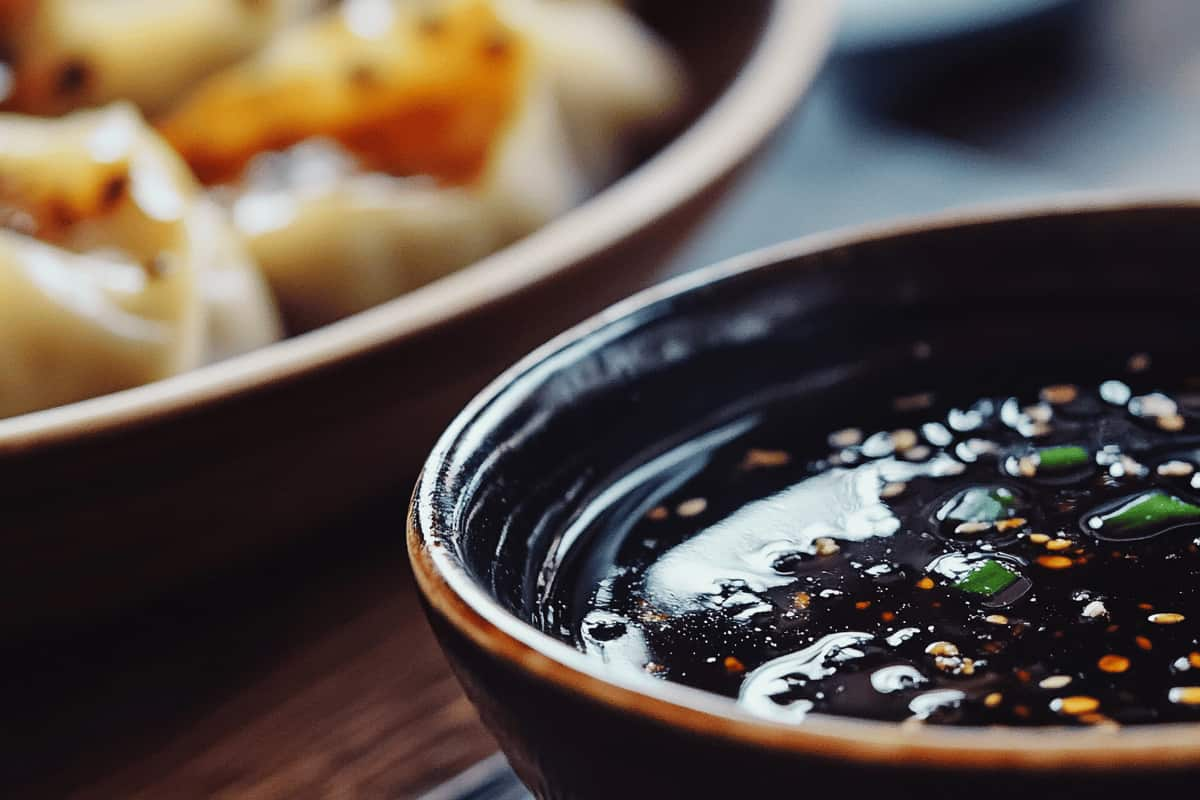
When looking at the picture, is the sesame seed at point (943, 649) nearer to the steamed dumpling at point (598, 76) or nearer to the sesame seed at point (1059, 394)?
the sesame seed at point (1059, 394)

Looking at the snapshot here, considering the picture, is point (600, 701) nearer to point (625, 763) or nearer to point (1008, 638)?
point (625, 763)

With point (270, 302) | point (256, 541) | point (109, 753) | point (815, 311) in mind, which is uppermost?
point (815, 311)

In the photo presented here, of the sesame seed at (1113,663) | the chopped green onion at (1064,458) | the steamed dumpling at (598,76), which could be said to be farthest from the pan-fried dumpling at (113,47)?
the sesame seed at (1113,663)

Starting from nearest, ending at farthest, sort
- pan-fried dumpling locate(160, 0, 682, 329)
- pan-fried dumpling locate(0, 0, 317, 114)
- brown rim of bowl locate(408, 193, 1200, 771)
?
brown rim of bowl locate(408, 193, 1200, 771)
pan-fried dumpling locate(160, 0, 682, 329)
pan-fried dumpling locate(0, 0, 317, 114)

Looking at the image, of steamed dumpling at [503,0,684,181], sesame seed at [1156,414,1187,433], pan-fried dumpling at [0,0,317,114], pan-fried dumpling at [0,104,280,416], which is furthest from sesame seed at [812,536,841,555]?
pan-fried dumpling at [0,0,317,114]

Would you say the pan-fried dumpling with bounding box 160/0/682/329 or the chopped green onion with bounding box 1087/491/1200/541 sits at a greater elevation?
the pan-fried dumpling with bounding box 160/0/682/329

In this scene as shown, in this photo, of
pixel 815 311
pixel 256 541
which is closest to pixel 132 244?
pixel 256 541

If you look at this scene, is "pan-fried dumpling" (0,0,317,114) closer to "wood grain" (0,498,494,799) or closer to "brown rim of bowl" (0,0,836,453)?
"brown rim of bowl" (0,0,836,453)
